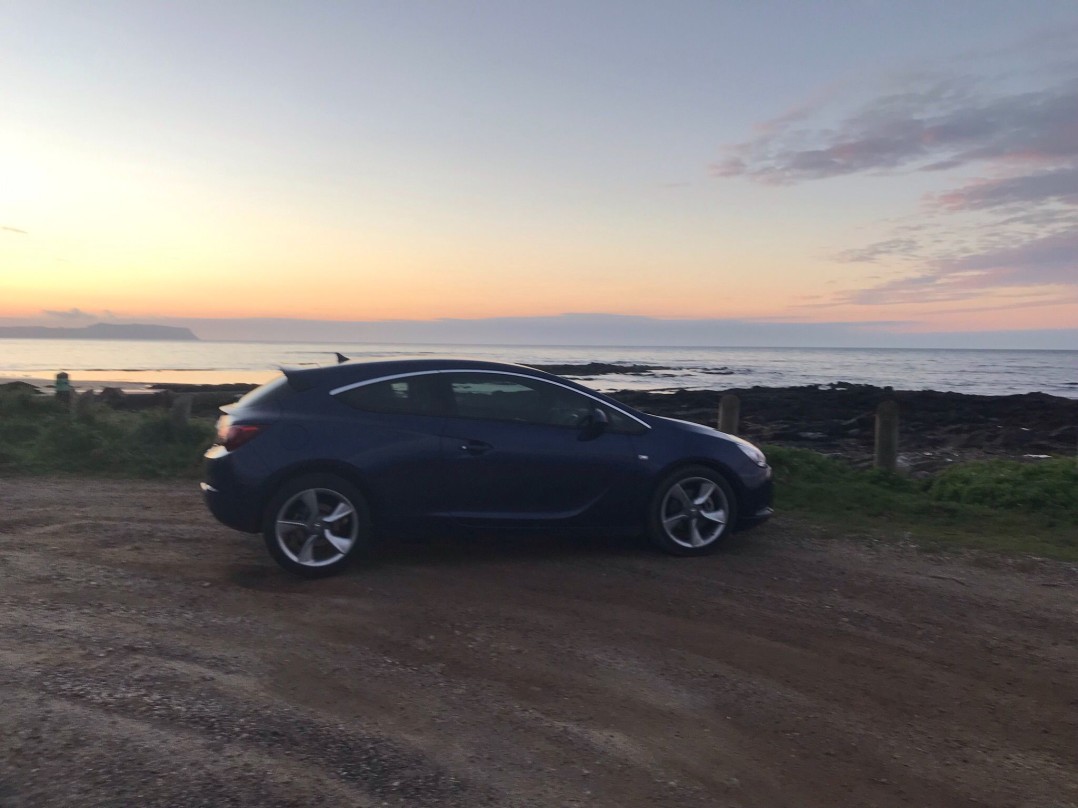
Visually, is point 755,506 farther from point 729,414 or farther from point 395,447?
point 729,414

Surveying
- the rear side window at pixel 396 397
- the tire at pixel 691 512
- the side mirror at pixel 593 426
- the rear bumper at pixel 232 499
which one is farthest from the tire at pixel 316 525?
the tire at pixel 691 512

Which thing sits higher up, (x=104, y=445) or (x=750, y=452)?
(x=750, y=452)

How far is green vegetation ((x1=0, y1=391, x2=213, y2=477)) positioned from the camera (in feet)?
37.3

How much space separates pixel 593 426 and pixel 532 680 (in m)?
2.87

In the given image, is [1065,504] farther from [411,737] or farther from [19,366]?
[19,366]

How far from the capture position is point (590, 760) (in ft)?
11.9

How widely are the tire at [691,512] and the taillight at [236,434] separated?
10.0 ft

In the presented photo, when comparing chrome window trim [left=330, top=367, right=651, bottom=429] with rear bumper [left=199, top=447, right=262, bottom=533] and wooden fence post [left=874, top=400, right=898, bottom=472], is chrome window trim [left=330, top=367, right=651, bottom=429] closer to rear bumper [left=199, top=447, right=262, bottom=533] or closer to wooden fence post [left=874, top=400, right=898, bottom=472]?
rear bumper [left=199, top=447, right=262, bottom=533]

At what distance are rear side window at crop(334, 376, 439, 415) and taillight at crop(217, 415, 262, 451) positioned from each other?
64 centimetres

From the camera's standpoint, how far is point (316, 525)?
21.3 ft

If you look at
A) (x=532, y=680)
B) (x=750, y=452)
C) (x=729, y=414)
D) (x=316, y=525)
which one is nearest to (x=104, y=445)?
(x=316, y=525)

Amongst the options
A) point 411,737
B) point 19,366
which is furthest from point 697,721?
point 19,366

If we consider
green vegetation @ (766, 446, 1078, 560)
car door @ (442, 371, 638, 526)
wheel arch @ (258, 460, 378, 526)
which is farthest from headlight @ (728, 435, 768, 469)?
wheel arch @ (258, 460, 378, 526)

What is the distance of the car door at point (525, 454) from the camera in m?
6.81
